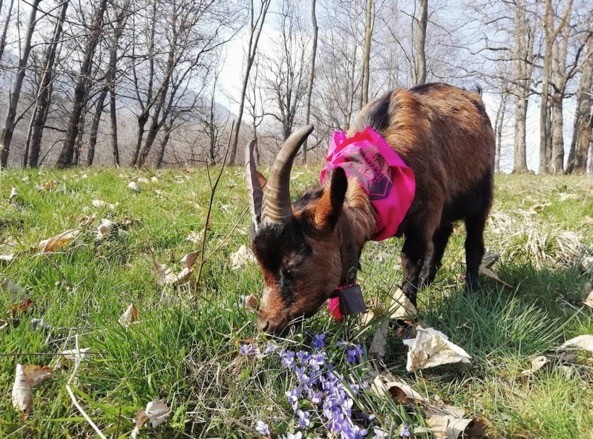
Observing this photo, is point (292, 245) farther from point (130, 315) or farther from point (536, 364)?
point (536, 364)

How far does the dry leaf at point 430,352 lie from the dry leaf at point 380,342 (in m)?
0.15

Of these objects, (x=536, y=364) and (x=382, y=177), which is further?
(x=382, y=177)

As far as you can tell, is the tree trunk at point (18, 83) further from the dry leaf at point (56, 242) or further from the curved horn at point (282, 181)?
the curved horn at point (282, 181)

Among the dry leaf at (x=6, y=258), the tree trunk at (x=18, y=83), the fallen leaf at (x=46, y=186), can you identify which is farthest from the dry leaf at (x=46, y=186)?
the tree trunk at (x=18, y=83)

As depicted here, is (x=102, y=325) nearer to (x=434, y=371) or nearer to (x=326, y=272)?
(x=326, y=272)

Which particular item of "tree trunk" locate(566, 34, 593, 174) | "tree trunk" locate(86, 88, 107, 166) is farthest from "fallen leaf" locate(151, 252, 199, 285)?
"tree trunk" locate(86, 88, 107, 166)

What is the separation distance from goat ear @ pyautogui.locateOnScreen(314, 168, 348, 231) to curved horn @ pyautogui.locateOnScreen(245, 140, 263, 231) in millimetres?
315

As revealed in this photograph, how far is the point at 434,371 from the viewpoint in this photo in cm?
229

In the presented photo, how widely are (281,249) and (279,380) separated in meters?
0.67

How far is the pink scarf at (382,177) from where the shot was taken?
9.24 ft

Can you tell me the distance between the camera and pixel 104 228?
149 inches

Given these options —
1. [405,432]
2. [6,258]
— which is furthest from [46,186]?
[405,432]

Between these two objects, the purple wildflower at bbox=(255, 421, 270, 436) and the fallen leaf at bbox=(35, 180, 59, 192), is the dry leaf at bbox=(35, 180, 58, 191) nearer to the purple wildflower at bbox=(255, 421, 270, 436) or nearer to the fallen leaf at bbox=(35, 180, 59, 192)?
the fallen leaf at bbox=(35, 180, 59, 192)

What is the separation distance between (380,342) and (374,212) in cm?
80
